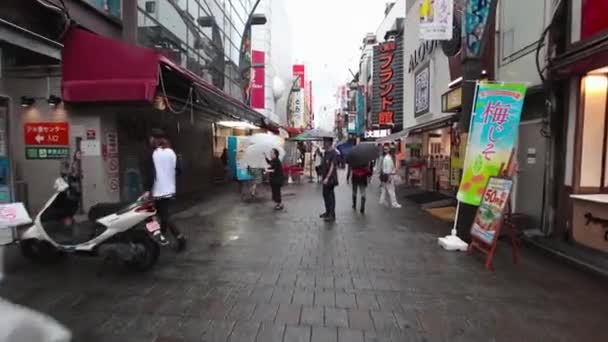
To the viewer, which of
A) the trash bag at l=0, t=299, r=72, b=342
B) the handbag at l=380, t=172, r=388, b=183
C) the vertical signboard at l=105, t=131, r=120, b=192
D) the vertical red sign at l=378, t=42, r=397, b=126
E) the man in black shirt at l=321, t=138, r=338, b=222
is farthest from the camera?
the vertical red sign at l=378, t=42, r=397, b=126

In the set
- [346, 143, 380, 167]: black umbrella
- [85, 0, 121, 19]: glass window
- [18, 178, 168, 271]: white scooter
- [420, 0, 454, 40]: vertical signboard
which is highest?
[85, 0, 121, 19]: glass window

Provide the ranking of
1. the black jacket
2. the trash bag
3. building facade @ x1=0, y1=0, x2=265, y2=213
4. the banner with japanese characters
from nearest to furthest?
the trash bag < the banner with japanese characters < building facade @ x1=0, y1=0, x2=265, y2=213 < the black jacket

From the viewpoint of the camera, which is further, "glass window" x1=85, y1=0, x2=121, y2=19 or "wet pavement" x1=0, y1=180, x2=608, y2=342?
"glass window" x1=85, y1=0, x2=121, y2=19

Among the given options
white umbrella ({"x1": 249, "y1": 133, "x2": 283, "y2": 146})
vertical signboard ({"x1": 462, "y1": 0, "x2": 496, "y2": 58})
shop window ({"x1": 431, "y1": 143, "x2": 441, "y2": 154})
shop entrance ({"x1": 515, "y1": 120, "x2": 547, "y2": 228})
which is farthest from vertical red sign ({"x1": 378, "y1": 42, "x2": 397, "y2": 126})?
vertical signboard ({"x1": 462, "y1": 0, "x2": 496, "y2": 58})

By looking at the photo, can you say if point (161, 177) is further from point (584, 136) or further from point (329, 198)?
point (584, 136)

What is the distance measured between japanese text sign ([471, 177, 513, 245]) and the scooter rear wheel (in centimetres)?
473

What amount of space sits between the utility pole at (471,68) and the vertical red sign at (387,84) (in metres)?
15.6

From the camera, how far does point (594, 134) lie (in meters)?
6.59

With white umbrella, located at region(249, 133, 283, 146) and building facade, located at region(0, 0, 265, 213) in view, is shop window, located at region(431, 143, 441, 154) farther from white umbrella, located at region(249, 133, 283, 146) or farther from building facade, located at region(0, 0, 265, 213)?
building facade, located at region(0, 0, 265, 213)

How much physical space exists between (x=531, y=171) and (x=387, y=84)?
15.2 metres

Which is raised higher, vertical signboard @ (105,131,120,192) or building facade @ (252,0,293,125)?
building facade @ (252,0,293,125)

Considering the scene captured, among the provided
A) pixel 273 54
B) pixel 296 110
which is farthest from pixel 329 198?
pixel 296 110

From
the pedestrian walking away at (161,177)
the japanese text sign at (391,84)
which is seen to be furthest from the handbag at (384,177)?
the japanese text sign at (391,84)

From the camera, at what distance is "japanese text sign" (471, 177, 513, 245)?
5.74 metres
